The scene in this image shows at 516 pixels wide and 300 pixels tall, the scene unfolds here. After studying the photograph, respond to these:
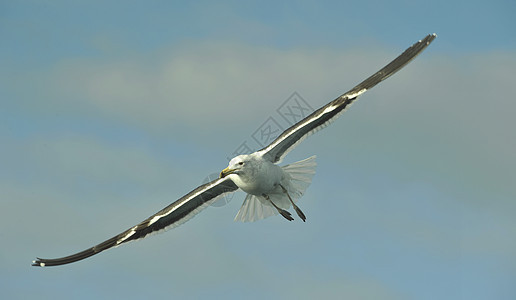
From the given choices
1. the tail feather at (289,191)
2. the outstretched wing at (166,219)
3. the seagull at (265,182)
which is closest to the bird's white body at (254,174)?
the seagull at (265,182)

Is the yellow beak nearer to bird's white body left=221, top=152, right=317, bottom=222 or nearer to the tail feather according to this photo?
bird's white body left=221, top=152, right=317, bottom=222

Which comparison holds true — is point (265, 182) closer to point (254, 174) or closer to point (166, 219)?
point (254, 174)

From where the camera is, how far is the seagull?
14.4m

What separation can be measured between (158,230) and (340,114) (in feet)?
16.0

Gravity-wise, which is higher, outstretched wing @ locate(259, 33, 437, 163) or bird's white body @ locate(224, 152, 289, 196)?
outstretched wing @ locate(259, 33, 437, 163)

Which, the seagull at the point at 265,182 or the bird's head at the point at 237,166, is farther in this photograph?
the seagull at the point at 265,182

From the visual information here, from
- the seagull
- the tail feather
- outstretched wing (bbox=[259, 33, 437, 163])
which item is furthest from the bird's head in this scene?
the tail feather

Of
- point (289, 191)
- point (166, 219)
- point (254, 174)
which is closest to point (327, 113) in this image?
point (289, 191)

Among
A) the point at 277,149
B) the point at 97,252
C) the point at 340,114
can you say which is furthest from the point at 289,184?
the point at 97,252

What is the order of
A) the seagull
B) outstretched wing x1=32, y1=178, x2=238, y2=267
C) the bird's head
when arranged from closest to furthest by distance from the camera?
the bird's head → the seagull → outstretched wing x1=32, y1=178, x2=238, y2=267

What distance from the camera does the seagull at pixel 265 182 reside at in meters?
14.4

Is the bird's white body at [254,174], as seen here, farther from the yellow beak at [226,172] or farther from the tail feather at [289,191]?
the tail feather at [289,191]

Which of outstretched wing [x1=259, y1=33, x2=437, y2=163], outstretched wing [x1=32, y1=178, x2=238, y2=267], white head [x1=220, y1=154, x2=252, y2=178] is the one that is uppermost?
outstretched wing [x1=32, y1=178, x2=238, y2=267]

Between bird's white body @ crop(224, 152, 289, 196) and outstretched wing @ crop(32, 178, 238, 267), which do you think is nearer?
bird's white body @ crop(224, 152, 289, 196)
